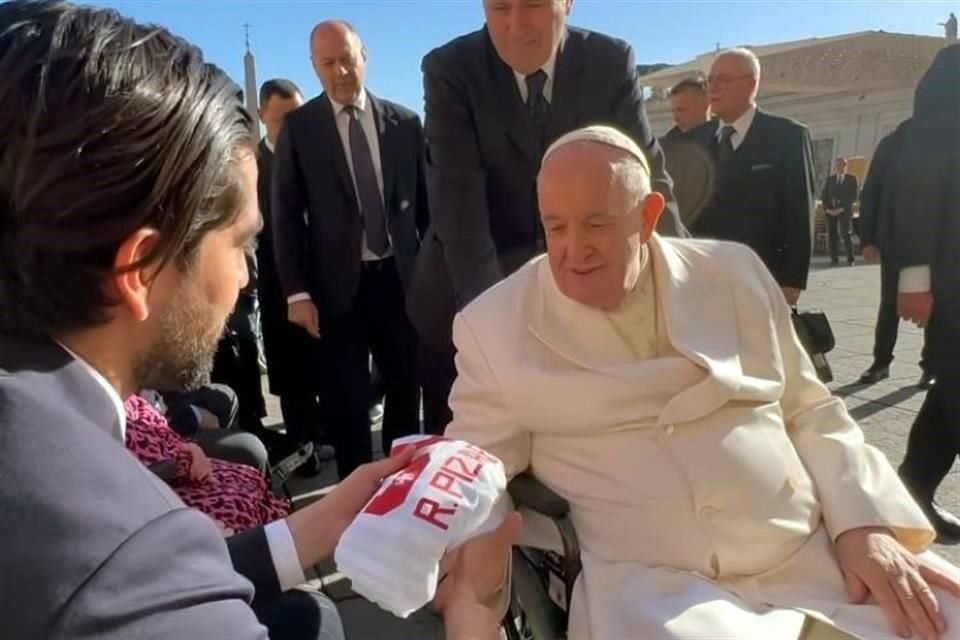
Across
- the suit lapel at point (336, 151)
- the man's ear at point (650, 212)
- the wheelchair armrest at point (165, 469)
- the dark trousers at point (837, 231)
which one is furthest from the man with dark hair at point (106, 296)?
the dark trousers at point (837, 231)

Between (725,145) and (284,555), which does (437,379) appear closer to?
(284,555)

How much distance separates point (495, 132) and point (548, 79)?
24cm

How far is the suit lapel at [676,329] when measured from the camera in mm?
1855

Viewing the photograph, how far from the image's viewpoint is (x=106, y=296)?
0.95 meters

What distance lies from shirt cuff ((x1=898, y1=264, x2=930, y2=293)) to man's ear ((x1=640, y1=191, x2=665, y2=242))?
1590 mm

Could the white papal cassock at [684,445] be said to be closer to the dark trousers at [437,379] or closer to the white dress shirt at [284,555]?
the white dress shirt at [284,555]

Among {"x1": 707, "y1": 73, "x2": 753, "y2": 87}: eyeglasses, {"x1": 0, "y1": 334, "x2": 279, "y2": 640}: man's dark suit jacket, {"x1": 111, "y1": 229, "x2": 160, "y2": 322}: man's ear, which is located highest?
{"x1": 707, "y1": 73, "x2": 753, "y2": 87}: eyeglasses

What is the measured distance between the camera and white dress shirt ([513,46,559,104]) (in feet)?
8.17

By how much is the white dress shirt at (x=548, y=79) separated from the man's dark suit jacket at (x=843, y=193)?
14872 mm

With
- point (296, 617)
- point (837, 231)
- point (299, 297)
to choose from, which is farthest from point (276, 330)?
point (837, 231)

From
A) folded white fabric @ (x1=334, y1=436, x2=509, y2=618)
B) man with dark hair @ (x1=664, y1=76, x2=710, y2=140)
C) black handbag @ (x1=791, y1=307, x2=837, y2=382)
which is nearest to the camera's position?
folded white fabric @ (x1=334, y1=436, x2=509, y2=618)

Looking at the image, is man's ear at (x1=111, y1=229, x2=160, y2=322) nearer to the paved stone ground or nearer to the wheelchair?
the wheelchair

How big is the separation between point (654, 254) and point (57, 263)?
1.50m

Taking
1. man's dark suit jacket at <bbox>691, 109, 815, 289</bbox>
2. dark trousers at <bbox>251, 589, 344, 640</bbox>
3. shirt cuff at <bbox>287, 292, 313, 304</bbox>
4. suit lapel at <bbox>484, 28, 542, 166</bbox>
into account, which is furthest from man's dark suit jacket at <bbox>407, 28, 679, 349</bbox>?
man's dark suit jacket at <bbox>691, 109, 815, 289</bbox>
